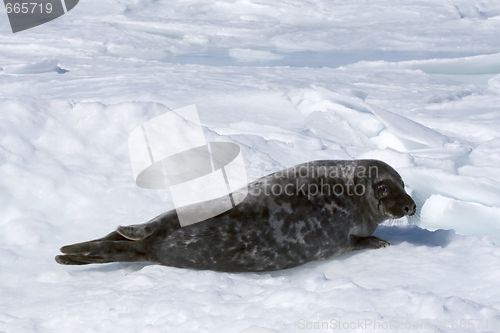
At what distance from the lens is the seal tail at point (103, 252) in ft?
7.49

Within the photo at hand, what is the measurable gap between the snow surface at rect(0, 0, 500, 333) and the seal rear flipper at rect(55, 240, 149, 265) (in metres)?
0.06

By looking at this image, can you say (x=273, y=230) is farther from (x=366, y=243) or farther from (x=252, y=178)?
(x=252, y=178)

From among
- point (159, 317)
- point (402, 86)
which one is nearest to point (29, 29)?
point (402, 86)

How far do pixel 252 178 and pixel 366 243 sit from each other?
120cm

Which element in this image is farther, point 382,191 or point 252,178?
point 252,178

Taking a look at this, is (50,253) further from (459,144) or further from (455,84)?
(455,84)

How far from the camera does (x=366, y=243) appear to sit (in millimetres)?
2596

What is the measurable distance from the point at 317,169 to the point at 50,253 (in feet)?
5.17
